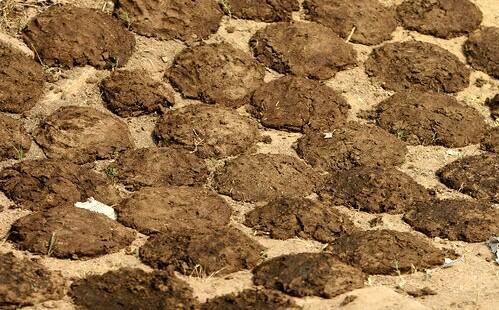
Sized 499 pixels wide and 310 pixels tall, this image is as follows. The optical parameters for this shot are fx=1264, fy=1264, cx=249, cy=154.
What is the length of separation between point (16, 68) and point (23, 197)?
3.19 feet

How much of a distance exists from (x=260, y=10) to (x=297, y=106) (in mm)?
820

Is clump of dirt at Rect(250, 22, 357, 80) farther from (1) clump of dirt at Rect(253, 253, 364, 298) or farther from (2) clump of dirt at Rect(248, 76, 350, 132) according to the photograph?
(1) clump of dirt at Rect(253, 253, 364, 298)

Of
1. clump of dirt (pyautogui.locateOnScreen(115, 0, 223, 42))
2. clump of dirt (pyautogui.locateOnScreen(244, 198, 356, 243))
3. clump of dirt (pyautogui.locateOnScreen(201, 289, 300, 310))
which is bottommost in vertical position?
clump of dirt (pyautogui.locateOnScreen(244, 198, 356, 243))

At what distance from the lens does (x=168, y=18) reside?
21.9ft

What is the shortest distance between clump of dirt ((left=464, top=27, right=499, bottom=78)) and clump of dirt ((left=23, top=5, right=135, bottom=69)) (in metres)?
1.95

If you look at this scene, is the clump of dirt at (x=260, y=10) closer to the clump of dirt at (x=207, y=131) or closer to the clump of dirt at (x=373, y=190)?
the clump of dirt at (x=207, y=131)

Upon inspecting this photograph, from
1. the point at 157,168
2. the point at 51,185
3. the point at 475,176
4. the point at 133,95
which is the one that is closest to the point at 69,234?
the point at 51,185

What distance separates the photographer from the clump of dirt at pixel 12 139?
5773 mm

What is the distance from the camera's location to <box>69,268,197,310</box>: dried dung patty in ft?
15.3

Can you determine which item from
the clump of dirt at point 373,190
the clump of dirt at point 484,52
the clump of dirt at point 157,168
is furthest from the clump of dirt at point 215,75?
the clump of dirt at point 484,52

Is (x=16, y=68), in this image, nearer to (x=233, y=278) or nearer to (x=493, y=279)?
(x=233, y=278)

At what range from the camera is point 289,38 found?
22.1 ft

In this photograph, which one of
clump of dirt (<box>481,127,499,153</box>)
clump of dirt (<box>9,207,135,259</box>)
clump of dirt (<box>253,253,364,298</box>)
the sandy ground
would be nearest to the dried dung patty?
the sandy ground

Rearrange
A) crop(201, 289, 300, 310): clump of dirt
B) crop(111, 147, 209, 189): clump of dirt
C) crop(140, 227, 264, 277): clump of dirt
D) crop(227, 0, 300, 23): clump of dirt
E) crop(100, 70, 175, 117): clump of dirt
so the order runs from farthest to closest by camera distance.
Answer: crop(227, 0, 300, 23): clump of dirt < crop(100, 70, 175, 117): clump of dirt < crop(111, 147, 209, 189): clump of dirt < crop(140, 227, 264, 277): clump of dirt < crop(201, 289, 300, 310): clump of dirt
